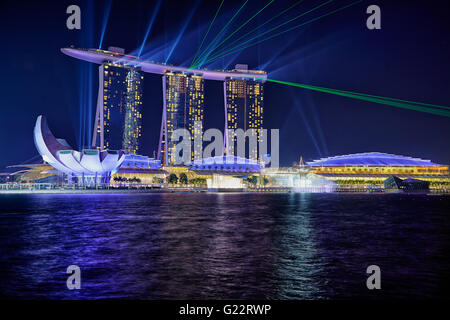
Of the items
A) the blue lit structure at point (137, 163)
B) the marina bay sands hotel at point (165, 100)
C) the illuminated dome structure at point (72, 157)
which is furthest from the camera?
the marina bay sands hotel at point (165, 100)

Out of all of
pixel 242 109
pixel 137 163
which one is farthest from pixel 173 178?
pixel 242 109

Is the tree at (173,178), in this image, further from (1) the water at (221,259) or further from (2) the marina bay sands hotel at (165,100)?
(1) the water at (221,259)

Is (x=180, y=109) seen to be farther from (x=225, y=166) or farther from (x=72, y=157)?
(x=72, y=157)

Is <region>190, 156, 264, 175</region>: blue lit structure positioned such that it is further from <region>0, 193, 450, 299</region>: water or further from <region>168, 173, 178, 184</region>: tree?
<region>0, 193, 450, 299</region>: water

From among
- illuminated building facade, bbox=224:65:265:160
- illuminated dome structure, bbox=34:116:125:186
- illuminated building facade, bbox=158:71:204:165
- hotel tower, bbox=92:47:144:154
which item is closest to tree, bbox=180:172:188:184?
illuminated building facade, bbox=158:71:204:165

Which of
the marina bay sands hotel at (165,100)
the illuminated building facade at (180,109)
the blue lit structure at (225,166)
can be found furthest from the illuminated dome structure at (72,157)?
the illuminated building facade at (180,109)

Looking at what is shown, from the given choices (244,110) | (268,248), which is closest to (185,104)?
(244,110)

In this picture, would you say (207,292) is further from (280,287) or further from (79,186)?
(79,186)
